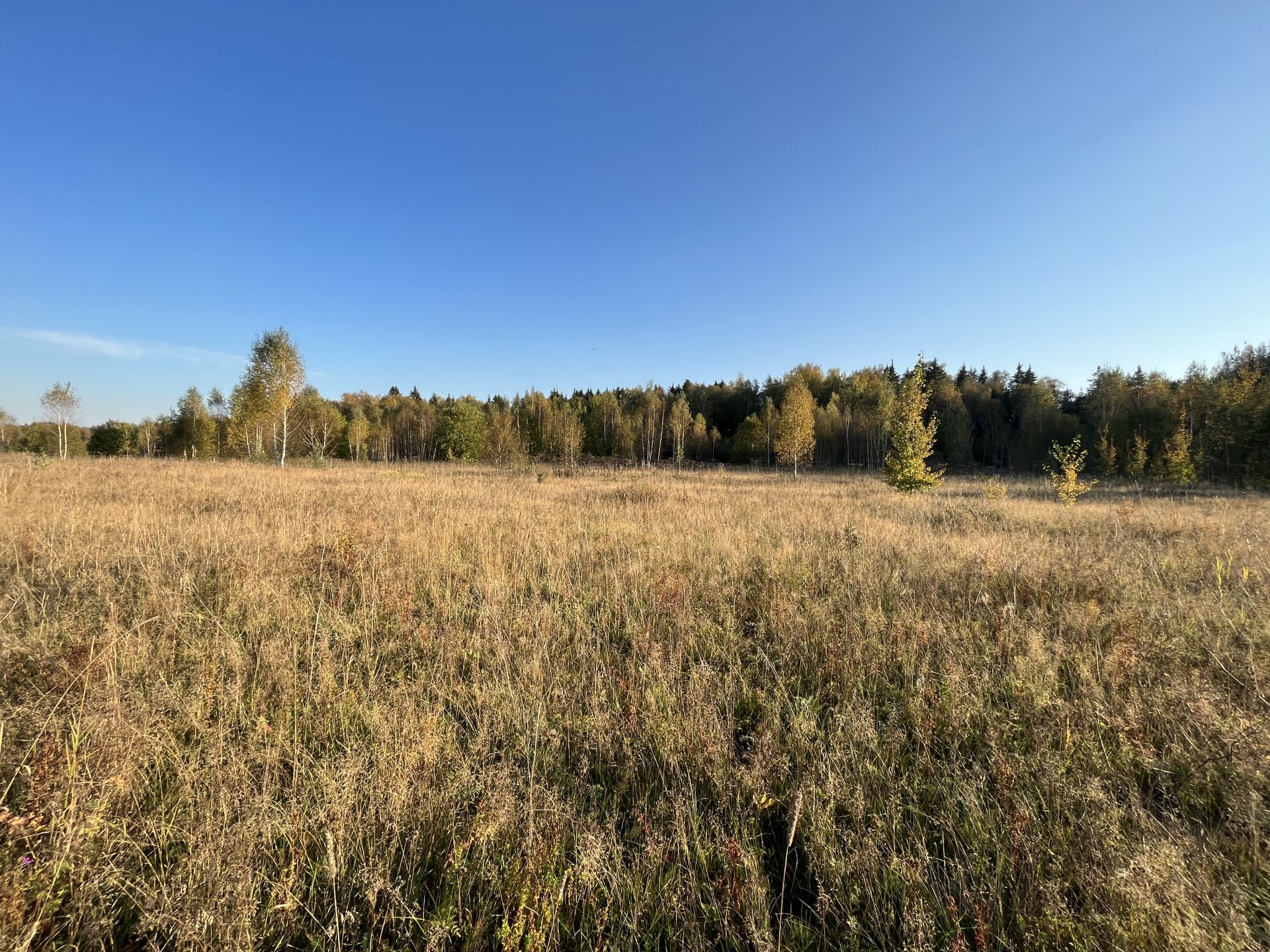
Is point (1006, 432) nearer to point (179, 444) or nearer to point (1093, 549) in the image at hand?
point (1093, 549)

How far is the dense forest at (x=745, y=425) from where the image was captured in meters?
30.3

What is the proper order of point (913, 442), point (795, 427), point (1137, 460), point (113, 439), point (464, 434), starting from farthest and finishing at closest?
point (113, 439), point (464, 434), point (795, 427), point (1137, 460), point (913, 442)

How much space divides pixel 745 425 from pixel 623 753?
52487 mm

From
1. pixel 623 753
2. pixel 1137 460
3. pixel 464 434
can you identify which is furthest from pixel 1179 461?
pixel 464 434

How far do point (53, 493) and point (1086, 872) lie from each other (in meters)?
14.1

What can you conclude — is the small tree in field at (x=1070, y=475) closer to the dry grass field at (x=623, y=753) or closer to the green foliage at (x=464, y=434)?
the dry grass field at (x=623, y=753)

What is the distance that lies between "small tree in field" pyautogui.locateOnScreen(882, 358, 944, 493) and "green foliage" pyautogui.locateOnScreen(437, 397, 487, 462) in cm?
3938

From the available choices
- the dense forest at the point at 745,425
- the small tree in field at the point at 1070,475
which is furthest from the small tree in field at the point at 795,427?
the small tree in field at the point at 1070,475

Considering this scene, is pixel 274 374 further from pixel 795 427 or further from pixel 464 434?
pixel 795 427

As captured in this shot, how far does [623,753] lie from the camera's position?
2.45 meters

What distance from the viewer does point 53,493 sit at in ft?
26.8

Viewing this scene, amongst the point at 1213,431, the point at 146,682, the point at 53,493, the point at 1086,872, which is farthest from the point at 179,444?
the point at 1213,431

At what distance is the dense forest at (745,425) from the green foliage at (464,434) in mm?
146

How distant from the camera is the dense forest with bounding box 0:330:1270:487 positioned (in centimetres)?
3030
